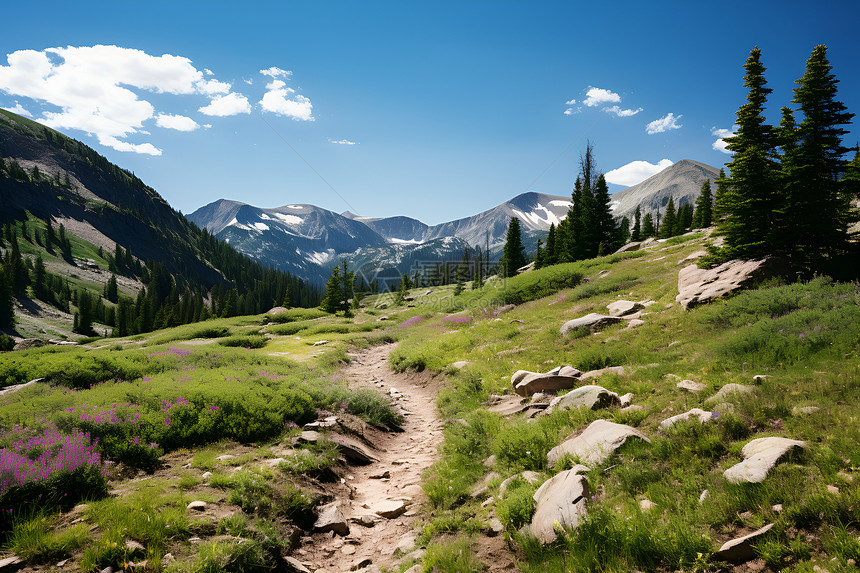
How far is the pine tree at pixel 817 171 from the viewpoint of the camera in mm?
13609

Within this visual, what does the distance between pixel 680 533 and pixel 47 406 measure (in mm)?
12745

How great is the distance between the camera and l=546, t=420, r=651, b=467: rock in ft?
20.6

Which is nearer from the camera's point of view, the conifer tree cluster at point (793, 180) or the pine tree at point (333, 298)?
the conifer tree cluster at point (793, 180)

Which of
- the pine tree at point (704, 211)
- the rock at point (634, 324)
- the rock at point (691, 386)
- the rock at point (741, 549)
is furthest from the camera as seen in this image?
the pine tree at point (704, 211)

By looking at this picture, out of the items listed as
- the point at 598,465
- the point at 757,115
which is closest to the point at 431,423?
the point at 598,465

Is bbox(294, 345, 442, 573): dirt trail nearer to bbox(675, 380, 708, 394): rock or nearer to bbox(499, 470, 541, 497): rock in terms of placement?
bbox(499, 470, 541, 497): rock

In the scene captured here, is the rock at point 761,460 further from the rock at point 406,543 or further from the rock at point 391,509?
the rock at point 391,509

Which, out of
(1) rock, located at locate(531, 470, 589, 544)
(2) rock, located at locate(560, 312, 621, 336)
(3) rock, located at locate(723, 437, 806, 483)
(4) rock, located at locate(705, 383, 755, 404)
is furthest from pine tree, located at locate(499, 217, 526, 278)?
(3) rock, located at locate(723, 437, 806, 483)

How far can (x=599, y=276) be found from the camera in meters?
29.1

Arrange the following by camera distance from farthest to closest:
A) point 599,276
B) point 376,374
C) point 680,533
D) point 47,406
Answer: point 599,276, point 376,374, point 47,406, point 680,533

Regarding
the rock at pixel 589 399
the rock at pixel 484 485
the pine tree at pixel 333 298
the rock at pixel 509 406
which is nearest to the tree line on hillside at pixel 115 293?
the pine tree at pixel 333 298

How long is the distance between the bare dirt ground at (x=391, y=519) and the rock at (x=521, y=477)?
105cm

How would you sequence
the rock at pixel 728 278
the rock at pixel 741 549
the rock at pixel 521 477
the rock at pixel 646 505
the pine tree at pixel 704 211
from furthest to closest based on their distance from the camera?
the pine tree at pixel 704 211 < the rock at pixel 728 278 < the rock at pixel 521 477 < the rock at pixel 646 505 < the rock at pixel 741 549

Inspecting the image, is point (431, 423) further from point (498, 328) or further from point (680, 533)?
point (498, 328)
